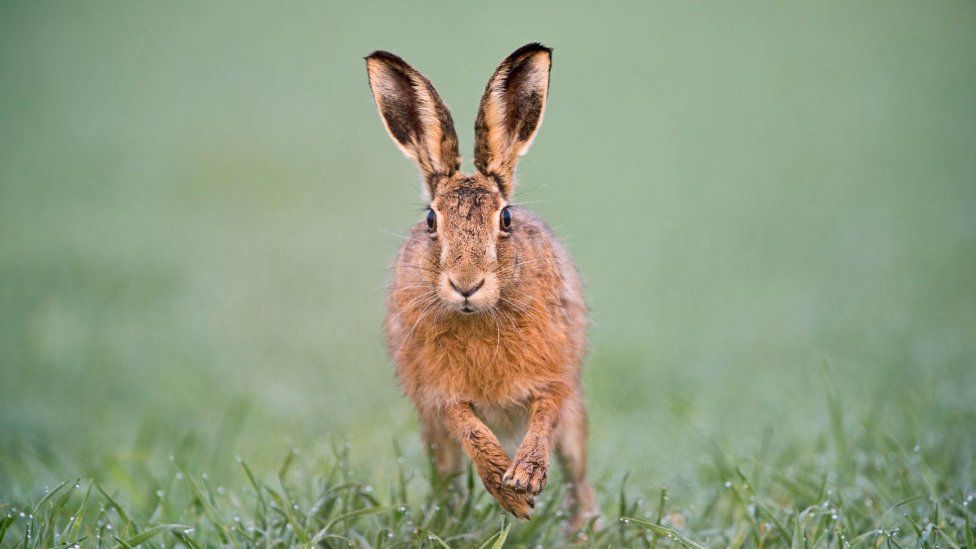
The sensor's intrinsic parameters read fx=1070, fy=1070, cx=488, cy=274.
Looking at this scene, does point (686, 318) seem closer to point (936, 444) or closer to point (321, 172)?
point (936, 444)

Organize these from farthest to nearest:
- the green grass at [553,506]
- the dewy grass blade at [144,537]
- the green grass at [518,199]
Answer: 1. the green grass at [518,199]
2. the green grass at [553,506]
3. the dewy grass blade at [144,537]

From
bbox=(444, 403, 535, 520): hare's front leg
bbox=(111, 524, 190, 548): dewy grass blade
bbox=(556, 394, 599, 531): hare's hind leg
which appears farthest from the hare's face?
bbox=(111, 524, 190, 548): dewy grass blade

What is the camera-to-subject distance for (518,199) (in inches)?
201

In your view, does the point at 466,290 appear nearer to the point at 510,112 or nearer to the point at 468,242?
the point at 468,242

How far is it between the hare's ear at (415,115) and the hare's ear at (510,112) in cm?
11

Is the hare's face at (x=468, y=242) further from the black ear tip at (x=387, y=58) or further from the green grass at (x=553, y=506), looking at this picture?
the green grass at (x=553, y=506)

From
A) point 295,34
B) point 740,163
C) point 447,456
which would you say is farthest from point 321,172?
point 447,456

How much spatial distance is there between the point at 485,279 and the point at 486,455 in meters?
0.59

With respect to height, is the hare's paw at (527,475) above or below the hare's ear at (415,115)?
below

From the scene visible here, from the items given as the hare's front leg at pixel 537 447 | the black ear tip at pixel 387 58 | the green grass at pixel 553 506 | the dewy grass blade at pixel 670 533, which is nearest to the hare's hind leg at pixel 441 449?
the green grass at pixel 553 506

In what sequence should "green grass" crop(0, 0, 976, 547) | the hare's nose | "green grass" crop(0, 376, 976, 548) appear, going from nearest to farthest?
the hare's nose, "green grass" crop(0, 376, 976, 548), "green grass" crop(0, 0, 976, 547)

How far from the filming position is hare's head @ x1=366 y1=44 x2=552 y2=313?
360 centimetres

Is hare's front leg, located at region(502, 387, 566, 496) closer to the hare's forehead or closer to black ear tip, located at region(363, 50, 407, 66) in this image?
the hare's forehead

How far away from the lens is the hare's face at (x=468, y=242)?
11.6 feet
